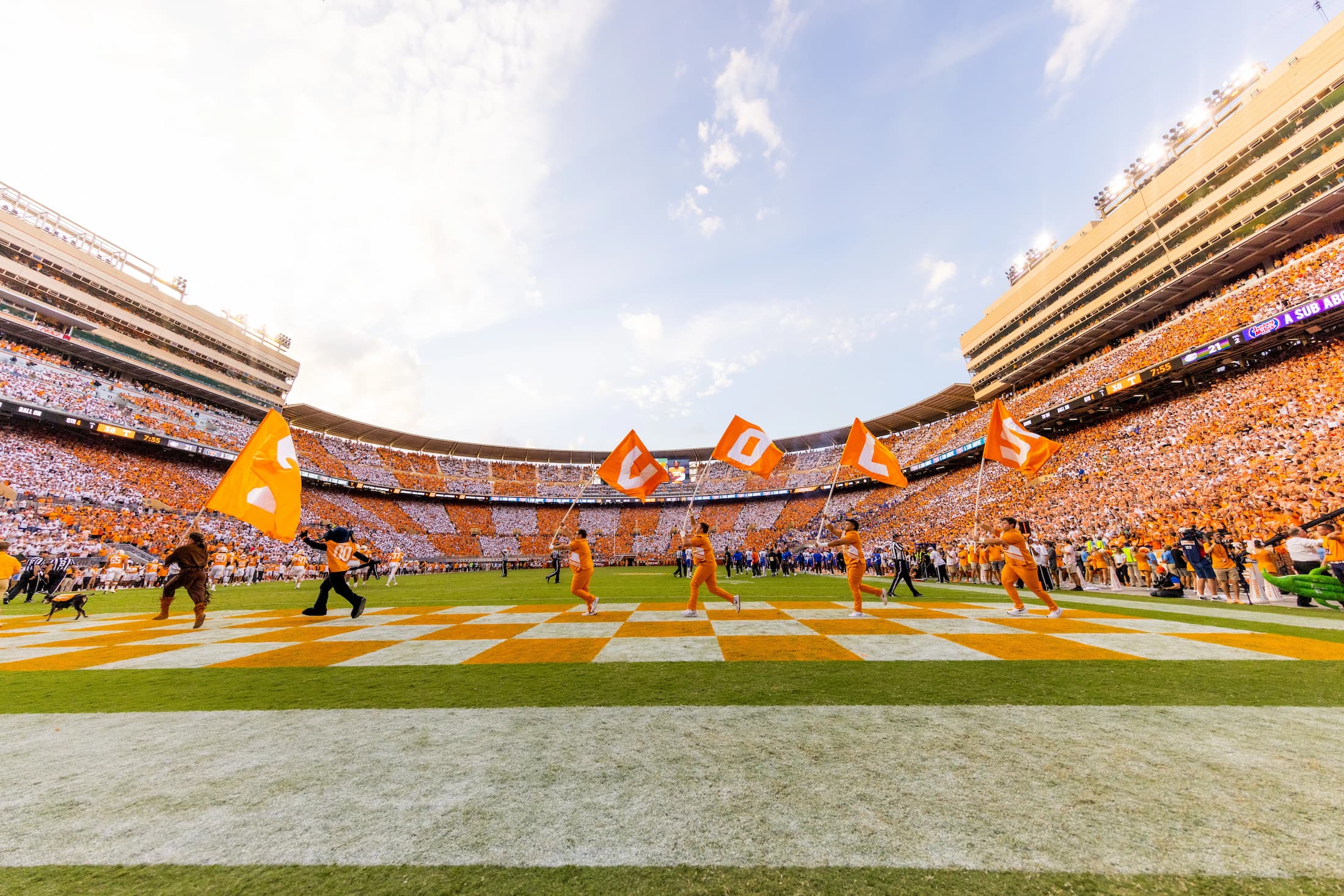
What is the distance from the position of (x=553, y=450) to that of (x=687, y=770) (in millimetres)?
63036

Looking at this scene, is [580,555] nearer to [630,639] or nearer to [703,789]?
[630,639]

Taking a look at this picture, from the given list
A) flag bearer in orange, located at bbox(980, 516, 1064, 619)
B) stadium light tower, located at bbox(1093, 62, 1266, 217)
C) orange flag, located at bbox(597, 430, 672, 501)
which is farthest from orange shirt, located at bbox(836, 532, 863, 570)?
stadium light tower, located at bbox(1093, 62, 1266, 217)

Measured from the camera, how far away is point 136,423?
114 feet

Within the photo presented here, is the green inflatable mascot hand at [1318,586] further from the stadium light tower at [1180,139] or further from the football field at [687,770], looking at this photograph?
the stadium light tower at [1180,139]

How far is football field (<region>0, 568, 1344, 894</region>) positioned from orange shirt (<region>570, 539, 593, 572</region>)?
3398 millimetres

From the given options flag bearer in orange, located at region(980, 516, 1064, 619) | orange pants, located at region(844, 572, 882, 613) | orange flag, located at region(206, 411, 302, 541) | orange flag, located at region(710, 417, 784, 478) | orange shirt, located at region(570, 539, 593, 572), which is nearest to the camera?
flag bearer in orange, located at region(980, 516, 1064, 619)

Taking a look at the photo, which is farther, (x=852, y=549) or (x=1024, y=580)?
(x=852, y=549)

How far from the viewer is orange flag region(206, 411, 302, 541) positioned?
943 cm

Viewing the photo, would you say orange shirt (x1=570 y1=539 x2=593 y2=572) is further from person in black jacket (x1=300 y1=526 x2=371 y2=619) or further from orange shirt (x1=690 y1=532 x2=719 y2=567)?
person in black jacket (x1=300 y1=526 x2=371 y2=619)

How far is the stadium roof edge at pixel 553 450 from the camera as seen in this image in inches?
1987

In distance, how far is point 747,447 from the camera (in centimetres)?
1577

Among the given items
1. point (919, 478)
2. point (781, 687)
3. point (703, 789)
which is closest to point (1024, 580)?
point (781, 687)

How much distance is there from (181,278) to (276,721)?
61.3 m

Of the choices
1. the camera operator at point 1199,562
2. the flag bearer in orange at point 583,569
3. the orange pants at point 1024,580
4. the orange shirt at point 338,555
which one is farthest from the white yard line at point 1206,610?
the orange shirt at point 338,555
